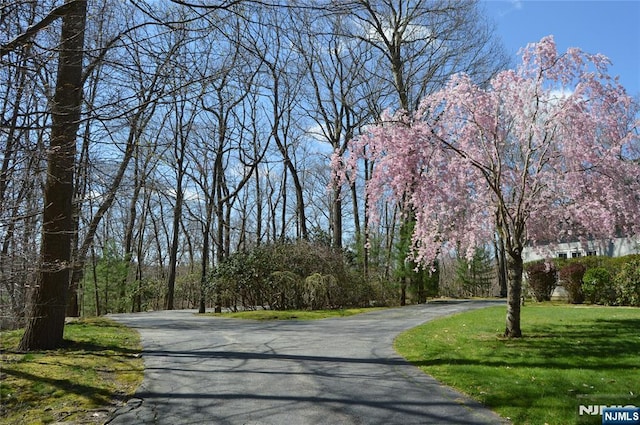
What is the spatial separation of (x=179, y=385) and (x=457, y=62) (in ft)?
64.8

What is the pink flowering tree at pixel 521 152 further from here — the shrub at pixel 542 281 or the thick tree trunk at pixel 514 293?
→ the shrub at pixel 542 281

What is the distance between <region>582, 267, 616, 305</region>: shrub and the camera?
1647 cm

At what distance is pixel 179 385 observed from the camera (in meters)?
5.91

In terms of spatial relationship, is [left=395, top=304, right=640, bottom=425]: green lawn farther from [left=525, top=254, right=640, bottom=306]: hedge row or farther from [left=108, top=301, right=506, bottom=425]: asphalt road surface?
[left=525, top=254, right=640, bottom=306]: hedge row

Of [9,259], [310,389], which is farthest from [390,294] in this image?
[9,259]

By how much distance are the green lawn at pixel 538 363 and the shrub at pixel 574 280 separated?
6.66m

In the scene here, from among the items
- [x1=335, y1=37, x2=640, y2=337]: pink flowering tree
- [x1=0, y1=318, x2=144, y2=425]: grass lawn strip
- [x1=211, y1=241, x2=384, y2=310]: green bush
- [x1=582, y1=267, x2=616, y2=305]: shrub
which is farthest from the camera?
[x1=211, y1=241, x2=384, y2=310]: green bush

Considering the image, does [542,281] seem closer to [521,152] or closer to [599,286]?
[599,286]

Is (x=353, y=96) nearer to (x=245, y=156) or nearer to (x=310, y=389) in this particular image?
(x=245, y=156)

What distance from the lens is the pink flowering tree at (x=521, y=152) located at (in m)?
8.97

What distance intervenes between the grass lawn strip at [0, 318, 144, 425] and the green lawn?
4155 mm

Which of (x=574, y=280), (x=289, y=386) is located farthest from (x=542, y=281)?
(x=289, y=386)

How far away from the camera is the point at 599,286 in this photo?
16.8 metres

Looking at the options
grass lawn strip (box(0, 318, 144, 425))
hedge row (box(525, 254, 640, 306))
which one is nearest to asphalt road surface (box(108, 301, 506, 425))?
grass lawn strip (box(0, 318, 144, 425))
